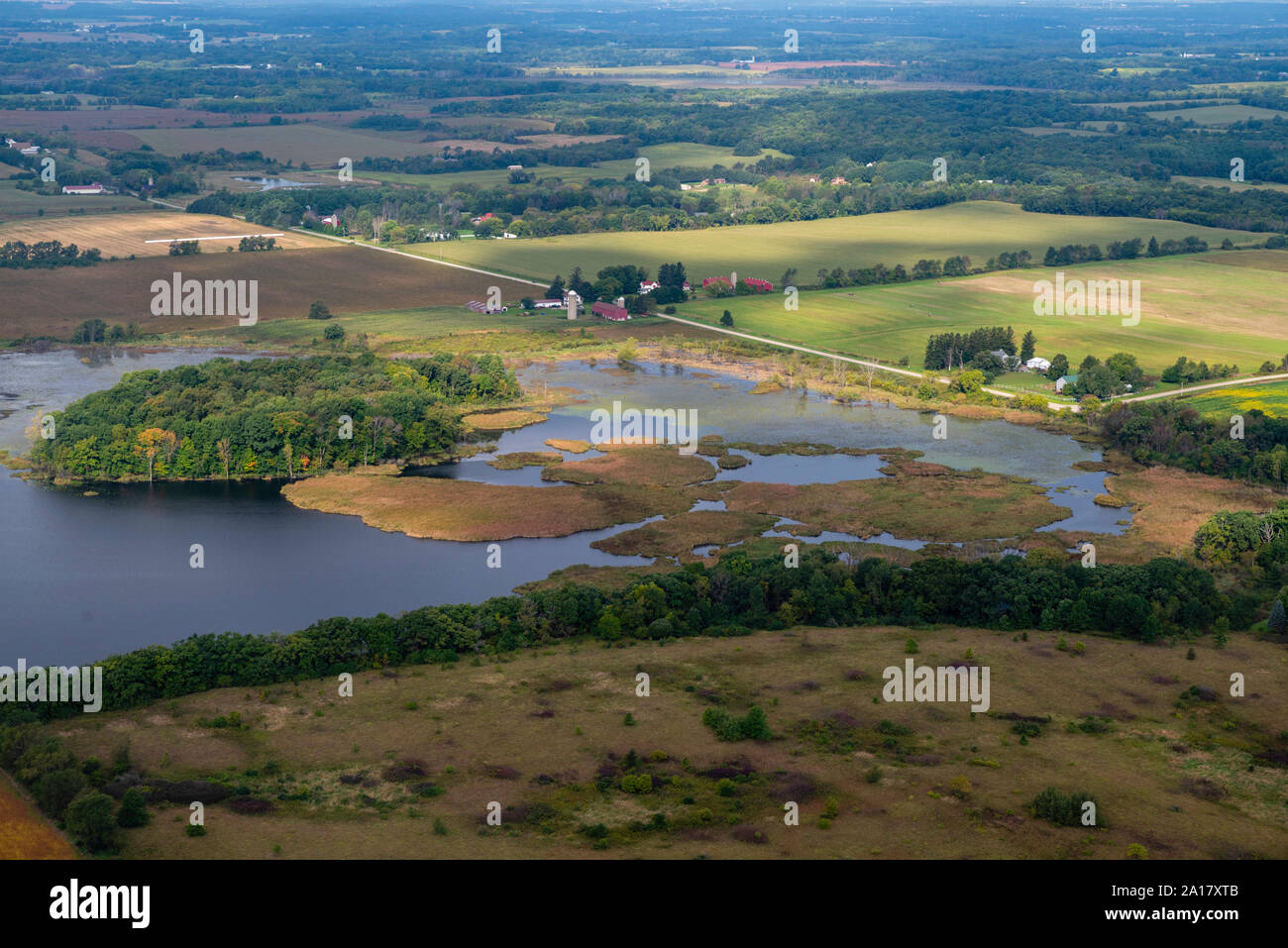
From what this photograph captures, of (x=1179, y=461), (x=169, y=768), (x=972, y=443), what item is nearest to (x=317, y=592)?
(x=169, y=768)

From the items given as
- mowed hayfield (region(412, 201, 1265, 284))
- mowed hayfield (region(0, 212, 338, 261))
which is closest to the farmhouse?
mowed hayfield (region(412, 201, 1265, 284))

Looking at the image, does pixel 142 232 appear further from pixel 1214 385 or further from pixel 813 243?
pixel 1214 385

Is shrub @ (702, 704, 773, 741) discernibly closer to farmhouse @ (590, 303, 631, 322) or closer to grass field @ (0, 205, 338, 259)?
farmhouse @ (590, 303, 631, 322)

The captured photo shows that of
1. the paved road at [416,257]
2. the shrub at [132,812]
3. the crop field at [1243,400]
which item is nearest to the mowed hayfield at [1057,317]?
the crop field at [1243,400]

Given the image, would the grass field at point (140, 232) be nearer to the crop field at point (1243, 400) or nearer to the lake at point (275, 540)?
the lake at point (275, 540)

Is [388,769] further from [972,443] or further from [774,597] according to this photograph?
Result: [972,443]

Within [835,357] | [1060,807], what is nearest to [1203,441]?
[835,357]
